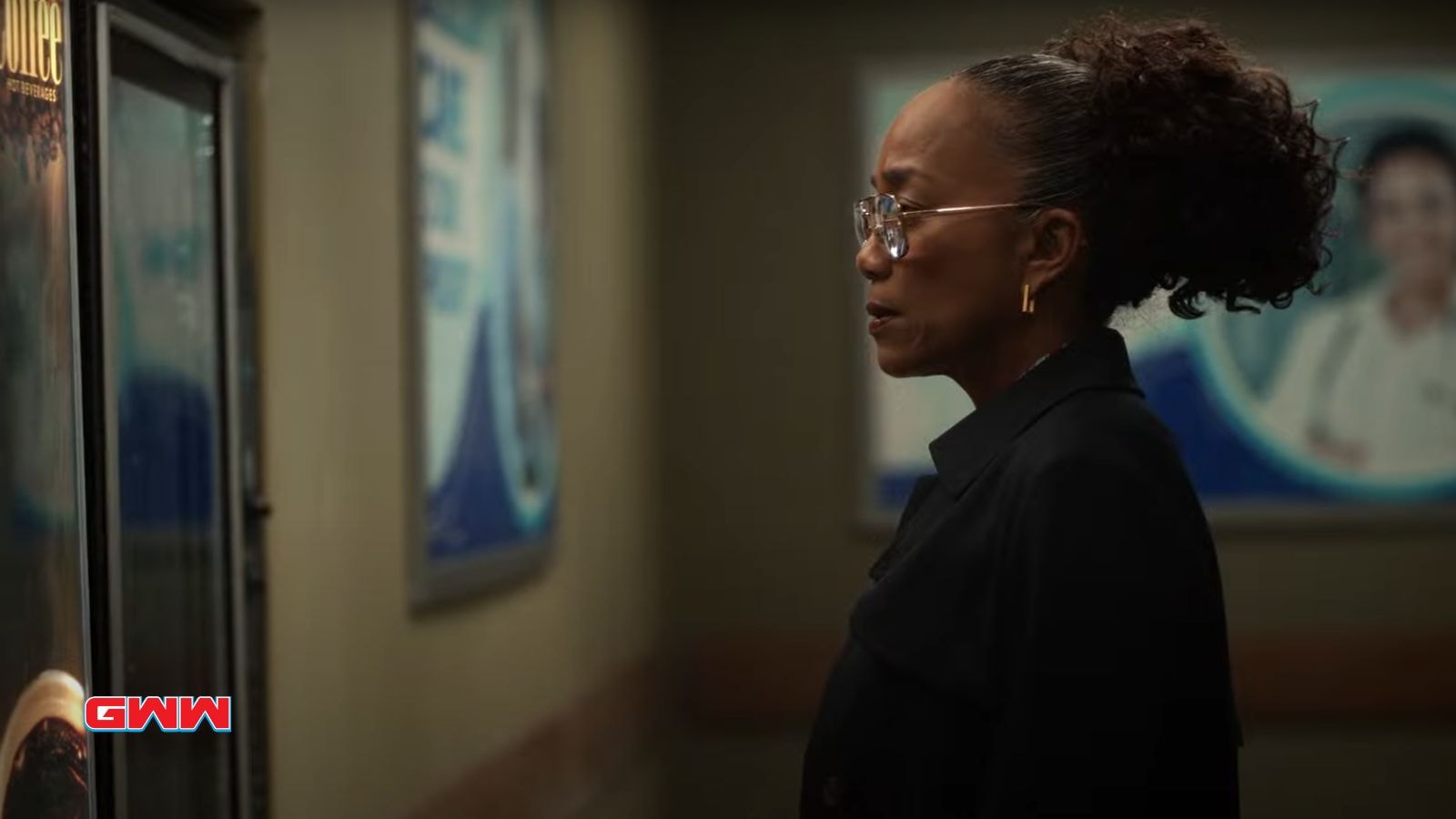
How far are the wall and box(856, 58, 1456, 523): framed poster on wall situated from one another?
0.11 meters

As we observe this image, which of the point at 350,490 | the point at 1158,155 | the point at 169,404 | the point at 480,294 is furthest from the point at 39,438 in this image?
the point at 480,294

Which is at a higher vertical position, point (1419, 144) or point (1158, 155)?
point (1419, 144)

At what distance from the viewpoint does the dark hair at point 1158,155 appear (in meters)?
1.55

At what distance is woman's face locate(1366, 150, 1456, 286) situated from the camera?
18.5 ft

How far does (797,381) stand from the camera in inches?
228

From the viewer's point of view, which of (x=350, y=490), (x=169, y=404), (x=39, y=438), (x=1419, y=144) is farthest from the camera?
(x=1419, y=144)

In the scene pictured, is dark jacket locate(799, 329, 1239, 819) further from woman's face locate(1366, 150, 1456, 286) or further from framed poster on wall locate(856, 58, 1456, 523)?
woman's face locate(1366, 150, 1456, 286)

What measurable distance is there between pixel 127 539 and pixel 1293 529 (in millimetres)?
4237

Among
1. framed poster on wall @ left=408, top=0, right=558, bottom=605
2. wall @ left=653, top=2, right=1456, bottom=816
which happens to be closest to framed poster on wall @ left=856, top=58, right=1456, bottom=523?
wall @ left=653, top=2, right=1456, bottom=816

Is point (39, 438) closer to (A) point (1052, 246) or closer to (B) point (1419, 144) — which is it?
(A) point (1052, 246)

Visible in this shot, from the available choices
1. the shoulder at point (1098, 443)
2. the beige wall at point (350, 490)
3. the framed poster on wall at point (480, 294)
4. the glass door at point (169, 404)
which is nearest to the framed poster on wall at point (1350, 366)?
the framed poster on wall at point (480, 294)

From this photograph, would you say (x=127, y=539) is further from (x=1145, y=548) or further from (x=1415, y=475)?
(x=1415, y=475)

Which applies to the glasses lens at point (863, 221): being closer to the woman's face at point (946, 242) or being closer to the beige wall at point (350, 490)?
the woman's face at point (946, 242)

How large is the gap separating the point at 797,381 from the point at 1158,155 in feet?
14.0
